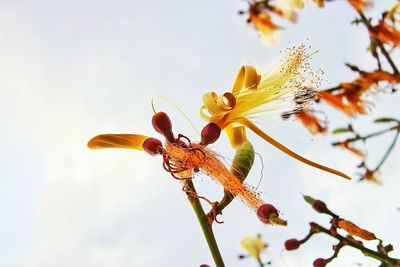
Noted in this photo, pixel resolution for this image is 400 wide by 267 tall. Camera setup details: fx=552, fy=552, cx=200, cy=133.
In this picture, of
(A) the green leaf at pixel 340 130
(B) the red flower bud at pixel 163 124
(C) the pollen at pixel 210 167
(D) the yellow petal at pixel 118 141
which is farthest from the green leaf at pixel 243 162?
(A) the green leaf at pixel 340 130

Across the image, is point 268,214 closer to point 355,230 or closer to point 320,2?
point 355,230

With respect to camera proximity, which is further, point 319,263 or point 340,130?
point 319,263

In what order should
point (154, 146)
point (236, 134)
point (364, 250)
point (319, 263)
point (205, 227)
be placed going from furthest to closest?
point (236, 134)
point (154, 146)
point (205, 227)
point (319, 263)
point (364, 250)

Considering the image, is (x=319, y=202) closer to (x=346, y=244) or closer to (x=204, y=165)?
(x=346, y=244)

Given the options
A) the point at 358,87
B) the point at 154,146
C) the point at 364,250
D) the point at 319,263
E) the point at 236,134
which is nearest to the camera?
the point at 358,87

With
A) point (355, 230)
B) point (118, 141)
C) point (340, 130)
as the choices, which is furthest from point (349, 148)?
point (118, 141)

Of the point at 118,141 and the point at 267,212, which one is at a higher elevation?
the point at 118,141
